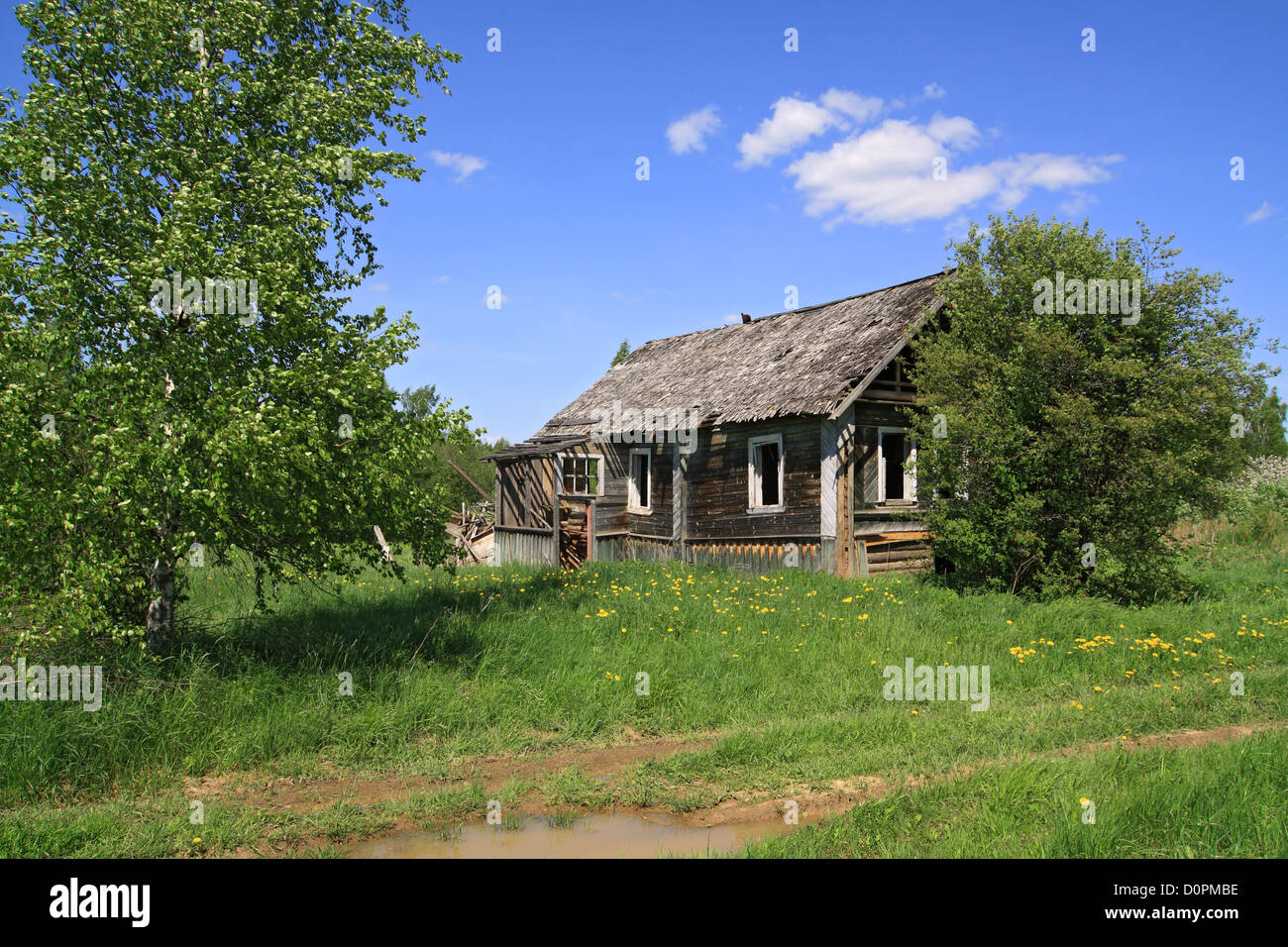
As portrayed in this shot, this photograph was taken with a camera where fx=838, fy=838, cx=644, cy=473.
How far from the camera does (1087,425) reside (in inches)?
484

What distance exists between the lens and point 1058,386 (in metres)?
13.0

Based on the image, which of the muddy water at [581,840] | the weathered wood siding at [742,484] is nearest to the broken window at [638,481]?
the weathered wood siding at [742,484]

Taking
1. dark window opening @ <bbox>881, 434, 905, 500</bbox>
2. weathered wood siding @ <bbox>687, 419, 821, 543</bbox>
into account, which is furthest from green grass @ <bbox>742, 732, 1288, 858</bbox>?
dark window opening @ <bbox>881, 434, 905, 500</bbox>

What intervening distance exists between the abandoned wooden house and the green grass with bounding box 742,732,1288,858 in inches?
357

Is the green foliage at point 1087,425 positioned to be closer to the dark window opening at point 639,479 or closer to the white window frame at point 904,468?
the white window frame at point 904,468

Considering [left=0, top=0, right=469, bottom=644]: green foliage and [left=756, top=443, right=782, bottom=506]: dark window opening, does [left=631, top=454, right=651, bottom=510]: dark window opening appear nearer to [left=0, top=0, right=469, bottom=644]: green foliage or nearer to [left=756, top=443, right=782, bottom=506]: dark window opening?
[left=756, top=443, right=782, bottom=506]: dark window opening

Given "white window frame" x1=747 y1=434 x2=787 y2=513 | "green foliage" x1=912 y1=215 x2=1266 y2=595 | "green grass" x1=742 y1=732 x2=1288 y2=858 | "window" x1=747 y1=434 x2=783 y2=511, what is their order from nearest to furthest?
1. "green grass" x1=742 y1=732 x2=1288 y2=858
2. "green foliage" x1=912 y1=215 x2=1266 y2=595
3. "white window frame" x1=747 y1=434 x2=787 y2=513
4. "window" x1=747 y1=434 x2=783 y2=511

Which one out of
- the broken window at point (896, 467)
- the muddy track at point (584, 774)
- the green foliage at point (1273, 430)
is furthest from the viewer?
the green foliage at point (1273, 430)

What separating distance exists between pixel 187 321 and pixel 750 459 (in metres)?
11.8

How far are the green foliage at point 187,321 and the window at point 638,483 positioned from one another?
12.1 meters

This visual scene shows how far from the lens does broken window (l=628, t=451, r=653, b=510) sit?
20.6m

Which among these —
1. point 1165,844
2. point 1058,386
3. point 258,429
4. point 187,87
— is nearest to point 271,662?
point 258,429

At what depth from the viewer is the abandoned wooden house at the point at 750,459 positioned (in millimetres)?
15828

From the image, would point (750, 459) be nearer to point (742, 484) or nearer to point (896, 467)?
point (742, 484)
